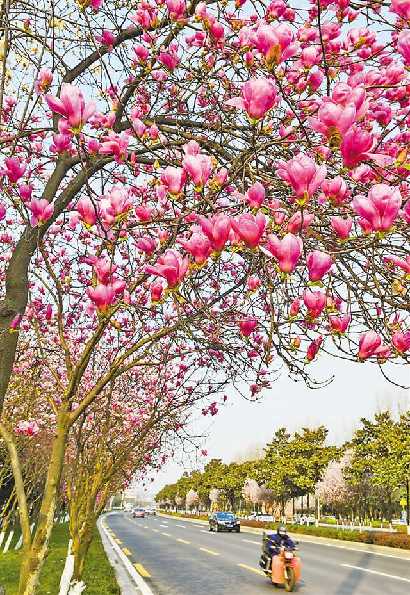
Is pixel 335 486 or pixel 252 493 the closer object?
pixel 335 486

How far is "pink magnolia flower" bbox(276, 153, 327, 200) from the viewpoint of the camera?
68.7 inches

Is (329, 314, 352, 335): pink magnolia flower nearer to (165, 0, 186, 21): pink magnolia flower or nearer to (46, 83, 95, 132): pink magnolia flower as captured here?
(46, 83, 95, 132): pink magnolia flower

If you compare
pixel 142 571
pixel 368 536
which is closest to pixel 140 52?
pixel 142 571

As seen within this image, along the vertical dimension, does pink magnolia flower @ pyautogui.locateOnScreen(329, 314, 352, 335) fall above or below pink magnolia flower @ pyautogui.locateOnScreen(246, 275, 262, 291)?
below

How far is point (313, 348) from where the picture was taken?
2861 mm

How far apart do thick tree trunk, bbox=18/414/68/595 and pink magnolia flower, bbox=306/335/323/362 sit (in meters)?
1.98

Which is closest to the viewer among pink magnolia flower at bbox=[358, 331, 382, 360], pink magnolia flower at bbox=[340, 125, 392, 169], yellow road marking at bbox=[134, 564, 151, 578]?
pink magnolia flower at bbox=[340, 125, 392, 169]

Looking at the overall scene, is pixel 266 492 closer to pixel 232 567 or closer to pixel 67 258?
pixel 232 567

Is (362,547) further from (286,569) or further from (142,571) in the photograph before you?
(286,569)

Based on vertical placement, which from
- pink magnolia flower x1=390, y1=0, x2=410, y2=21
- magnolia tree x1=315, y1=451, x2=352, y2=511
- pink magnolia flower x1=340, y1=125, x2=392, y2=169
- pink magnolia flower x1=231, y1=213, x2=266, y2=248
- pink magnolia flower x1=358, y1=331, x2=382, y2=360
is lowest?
pink magnolia flower x1=358, y1=331, x2=382, y2=360

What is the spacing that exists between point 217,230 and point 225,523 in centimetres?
3708

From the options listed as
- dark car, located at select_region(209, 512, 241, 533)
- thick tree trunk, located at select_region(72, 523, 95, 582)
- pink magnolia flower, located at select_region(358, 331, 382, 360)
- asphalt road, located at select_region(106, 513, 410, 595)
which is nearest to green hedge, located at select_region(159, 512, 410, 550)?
asphalt road, located at select_region(106, 513, 410, 595)

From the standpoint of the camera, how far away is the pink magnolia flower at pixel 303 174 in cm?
175

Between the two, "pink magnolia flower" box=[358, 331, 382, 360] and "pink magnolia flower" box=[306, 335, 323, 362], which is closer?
"pink magnolia flower" box=[358, 331, 382, 360]
